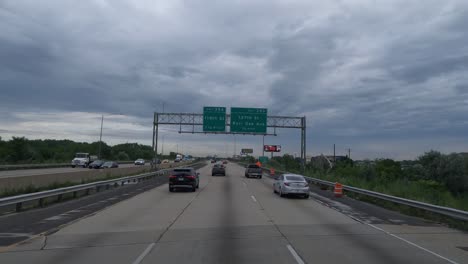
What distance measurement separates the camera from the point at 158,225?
14.0 meters

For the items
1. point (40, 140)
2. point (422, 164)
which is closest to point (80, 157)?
point (422, 164)

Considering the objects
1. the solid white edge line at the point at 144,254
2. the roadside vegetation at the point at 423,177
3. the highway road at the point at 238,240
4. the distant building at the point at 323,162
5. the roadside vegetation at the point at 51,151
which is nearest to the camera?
the solid white edge line at the point at 144,254

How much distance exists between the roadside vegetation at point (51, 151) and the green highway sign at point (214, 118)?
34.9 metres

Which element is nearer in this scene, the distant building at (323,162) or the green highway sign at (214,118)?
the green highway sign at (214,118)

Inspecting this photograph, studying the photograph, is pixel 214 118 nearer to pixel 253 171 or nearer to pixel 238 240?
pixel 253 171

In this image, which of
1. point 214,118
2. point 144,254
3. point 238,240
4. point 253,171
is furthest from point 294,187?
point 253,171

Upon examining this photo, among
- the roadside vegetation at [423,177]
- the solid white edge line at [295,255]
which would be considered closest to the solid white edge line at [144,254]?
the solid white edge line at [295,255]

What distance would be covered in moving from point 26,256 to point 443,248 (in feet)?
31.4

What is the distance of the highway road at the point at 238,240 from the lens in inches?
361

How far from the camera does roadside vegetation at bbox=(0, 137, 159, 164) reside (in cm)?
8459

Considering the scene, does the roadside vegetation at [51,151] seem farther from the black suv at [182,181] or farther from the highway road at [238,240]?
the highway road at [238,240]

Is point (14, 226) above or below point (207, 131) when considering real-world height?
below

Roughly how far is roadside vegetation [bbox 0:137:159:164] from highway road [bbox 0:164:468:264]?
59.5 metres

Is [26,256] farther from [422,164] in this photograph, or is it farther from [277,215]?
[422,164]
